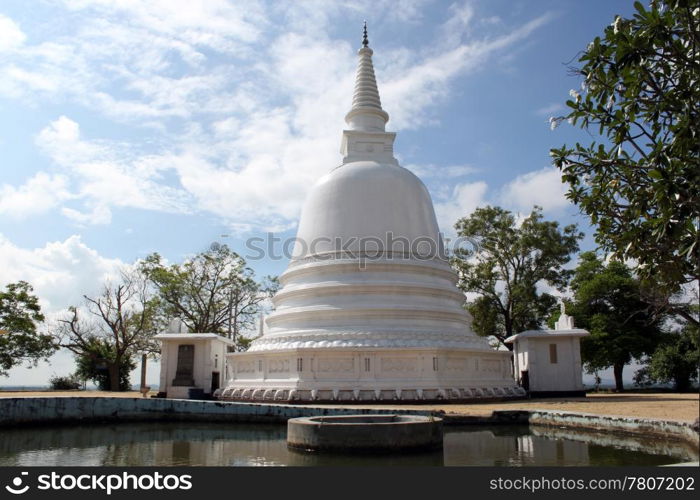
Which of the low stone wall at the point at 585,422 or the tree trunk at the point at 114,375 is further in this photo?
the tree trunk at the point at 114,375

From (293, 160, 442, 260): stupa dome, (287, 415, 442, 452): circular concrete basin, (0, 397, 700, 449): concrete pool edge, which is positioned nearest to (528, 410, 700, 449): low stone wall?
(0, 397, 700, 449): concrete pool edge

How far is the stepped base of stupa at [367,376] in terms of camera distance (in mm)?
22875

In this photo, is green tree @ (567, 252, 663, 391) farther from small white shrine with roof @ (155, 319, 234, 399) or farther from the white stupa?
small white shrine with roof @ (155, 319, 234, 399)

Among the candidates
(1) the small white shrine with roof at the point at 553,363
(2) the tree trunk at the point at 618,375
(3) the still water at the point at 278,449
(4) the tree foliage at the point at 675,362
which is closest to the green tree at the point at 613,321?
(2) the tree trunk at the point at 618,375

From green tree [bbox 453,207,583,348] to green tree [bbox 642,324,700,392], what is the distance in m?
7.61

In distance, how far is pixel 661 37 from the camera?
34.0 feet

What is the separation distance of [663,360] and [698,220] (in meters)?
33.0

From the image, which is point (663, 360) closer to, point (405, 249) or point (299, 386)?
point (405, 249)

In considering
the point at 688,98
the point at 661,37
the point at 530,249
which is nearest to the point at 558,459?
the point at 688,98

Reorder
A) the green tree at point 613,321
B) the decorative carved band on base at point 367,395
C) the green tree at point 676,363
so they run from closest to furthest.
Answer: the decorative carved band on base at point 367,395 → the green tree at point 676,363 → the green tree at point 613,321

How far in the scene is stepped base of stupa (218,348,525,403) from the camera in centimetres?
2288

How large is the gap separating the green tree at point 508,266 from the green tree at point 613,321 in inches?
91.0

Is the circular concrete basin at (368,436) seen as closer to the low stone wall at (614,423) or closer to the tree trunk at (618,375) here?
the low stone wall at (614,423)

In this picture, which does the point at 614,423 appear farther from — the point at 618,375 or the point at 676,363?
the point at 618,375
